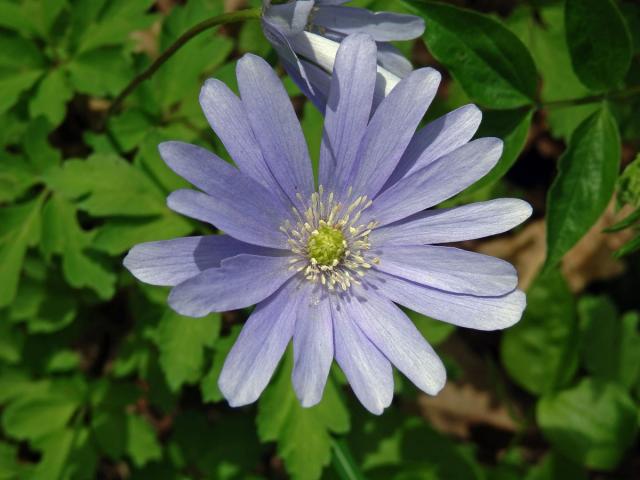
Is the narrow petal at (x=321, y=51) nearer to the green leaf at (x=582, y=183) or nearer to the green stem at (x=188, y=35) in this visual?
the green stem at (x=188, y=35)

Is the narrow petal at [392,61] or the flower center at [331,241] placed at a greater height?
the narrow petal at [392,61]

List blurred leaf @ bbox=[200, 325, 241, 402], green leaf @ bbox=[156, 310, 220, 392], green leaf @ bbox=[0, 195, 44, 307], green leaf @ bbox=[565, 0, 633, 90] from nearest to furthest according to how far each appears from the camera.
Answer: green leaf @ bbox=[565, 0, 633, 90]
green leaf @ bbox=[156, 310, 220, 392]
blurred leaf @ bbox=[200, 325, 241, 402]
green leaf @ bbox=[0, 195, 44, 307]

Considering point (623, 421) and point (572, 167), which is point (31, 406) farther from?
point (623, 421)

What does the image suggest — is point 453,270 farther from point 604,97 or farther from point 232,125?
point 604,97

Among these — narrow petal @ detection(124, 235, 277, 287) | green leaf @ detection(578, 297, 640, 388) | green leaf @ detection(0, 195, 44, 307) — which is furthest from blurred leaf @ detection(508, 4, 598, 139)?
green leaf @ detection(0, 195, 44, 307)

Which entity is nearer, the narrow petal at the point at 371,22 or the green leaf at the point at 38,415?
the narrow petal at the point at 371,22

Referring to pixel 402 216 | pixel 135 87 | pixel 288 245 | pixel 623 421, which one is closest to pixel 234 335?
pixel 288 245

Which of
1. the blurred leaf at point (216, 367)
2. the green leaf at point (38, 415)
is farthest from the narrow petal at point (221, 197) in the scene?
the green leaf at point (38, 415)

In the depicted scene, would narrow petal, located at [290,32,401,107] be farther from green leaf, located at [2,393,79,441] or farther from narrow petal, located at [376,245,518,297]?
green leaf, located at [2,393,79,441]

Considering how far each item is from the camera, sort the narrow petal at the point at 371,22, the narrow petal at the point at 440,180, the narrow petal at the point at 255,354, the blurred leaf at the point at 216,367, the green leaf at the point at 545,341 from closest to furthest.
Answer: the narrow petal at the point at 255,354, the narrow petal at the point at 440,180, the narrow petal at the point at 371,22, the blurred leaf at the point at 216,367, the green leaf at the point at 545,341
